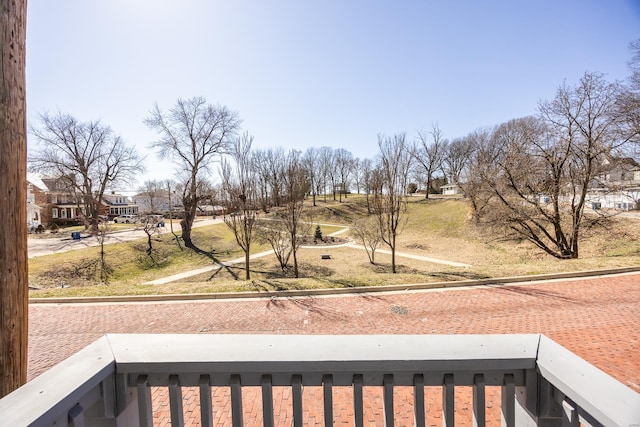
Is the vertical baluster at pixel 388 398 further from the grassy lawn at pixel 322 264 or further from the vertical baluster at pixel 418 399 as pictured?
the grassy lawn at pixel 322 264

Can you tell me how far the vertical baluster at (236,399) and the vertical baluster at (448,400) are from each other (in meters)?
1.03

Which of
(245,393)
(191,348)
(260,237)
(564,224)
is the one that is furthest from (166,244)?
(564,224)

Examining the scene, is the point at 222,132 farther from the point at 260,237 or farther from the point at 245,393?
the point at 245,393

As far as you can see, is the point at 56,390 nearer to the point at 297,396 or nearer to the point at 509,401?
the point at 297,396

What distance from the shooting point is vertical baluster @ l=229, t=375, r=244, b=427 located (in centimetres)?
141

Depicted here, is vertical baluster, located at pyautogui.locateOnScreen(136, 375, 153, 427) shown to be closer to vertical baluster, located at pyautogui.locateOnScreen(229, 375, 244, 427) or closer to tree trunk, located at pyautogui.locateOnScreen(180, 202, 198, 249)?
vertical baluster, located at pyautogui.locateOnScreen(229, 375, 244, 427)

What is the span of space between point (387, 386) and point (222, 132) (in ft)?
92.3

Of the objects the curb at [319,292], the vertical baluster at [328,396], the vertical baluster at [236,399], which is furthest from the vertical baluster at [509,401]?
the curb at [319,292]

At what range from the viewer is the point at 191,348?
56.3 inches

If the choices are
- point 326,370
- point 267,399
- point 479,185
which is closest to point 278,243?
point 479,185

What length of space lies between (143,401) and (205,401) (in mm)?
320

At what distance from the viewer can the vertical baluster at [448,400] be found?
141 cm

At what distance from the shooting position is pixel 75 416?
1147 mm

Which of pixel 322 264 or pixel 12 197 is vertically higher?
pixel 12 197
